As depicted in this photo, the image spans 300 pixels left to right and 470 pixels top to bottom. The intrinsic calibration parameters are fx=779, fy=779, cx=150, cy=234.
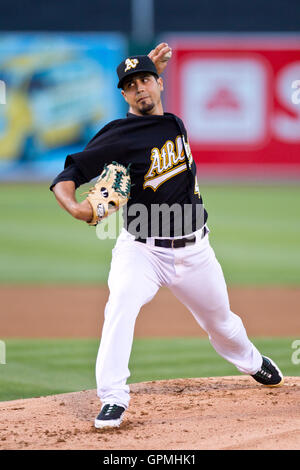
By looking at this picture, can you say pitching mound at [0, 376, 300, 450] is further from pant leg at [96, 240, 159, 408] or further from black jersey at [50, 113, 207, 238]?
black jersey at [50, 113, 207, 238]

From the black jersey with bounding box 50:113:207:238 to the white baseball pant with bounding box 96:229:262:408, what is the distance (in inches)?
4.4

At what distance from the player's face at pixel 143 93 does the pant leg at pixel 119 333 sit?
91 centimetres

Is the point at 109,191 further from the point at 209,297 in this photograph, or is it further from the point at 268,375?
the point at 268,375

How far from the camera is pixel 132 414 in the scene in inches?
175

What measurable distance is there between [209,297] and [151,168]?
0.82m

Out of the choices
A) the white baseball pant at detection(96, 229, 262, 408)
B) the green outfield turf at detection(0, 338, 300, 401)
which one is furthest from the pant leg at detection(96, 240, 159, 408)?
the green outfield turf at detection(0, 338, 300, 401)

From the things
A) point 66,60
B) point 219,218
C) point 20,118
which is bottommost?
point 219,218

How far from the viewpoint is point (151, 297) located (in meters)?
4.34

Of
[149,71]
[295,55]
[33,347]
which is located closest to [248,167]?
[295,55]

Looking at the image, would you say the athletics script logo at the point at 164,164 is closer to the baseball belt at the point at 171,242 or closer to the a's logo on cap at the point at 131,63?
the baseball belt at the point at 171,242

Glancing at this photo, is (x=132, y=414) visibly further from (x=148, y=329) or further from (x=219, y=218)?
(x=219, y=218)

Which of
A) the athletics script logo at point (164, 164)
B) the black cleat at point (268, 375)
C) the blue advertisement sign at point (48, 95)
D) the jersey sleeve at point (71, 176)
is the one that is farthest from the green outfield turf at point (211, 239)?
the jersey sleeve at point (71, 176)

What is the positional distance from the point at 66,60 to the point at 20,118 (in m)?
1.62

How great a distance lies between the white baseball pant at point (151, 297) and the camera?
13.6ft
